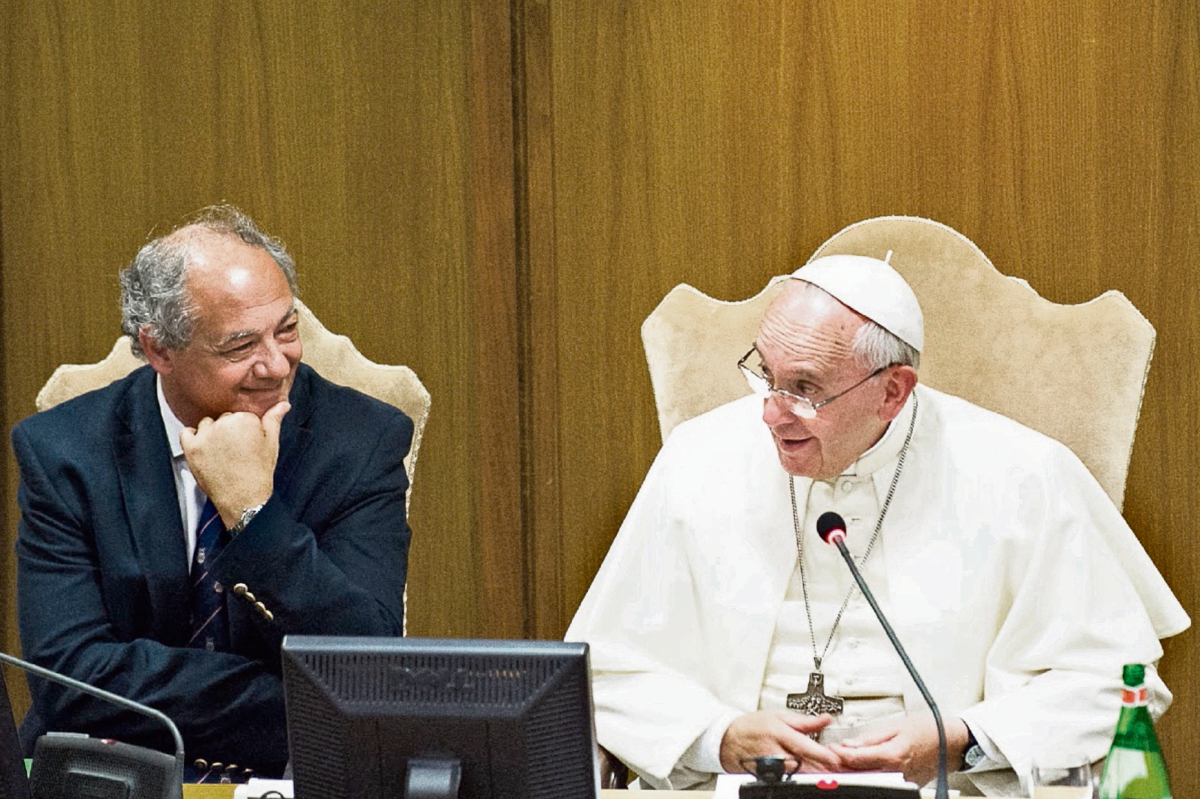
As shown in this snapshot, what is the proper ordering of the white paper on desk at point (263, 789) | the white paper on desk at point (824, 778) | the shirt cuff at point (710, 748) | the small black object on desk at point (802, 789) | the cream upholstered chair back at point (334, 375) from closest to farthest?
the small black object on desk at point (802, 789), the white paper on desk at point (824, 778), the white paper on desk at point (263, 789), the shirt cuff at point (710, 748), the cream upholstered chair back at point (334, 375)

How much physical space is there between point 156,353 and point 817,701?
4.68 ft

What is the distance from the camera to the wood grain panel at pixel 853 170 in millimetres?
4008

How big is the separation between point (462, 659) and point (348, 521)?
4.12 feet

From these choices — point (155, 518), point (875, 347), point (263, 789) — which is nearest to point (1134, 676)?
point (875, 347)

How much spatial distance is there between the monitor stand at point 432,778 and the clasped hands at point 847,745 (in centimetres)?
97

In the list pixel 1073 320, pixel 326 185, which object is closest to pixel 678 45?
pixel 326 185

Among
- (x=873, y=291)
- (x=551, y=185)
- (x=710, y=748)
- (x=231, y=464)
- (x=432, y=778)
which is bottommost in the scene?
(x=710, y=748)

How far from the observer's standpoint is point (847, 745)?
2.84 meters

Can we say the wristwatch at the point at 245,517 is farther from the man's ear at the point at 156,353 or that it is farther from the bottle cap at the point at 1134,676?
the bottle cap at the point at 1134,676

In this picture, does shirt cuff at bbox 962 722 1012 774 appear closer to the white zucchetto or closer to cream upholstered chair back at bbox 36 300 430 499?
the white zucchetto

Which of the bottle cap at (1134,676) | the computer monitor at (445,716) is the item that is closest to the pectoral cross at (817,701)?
the bottle cap at (1134,676)

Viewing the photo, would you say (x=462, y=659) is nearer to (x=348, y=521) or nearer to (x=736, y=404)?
(x=348, y=521)

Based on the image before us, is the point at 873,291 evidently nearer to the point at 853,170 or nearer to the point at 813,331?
the point at 813,331

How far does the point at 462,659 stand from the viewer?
2010mm
